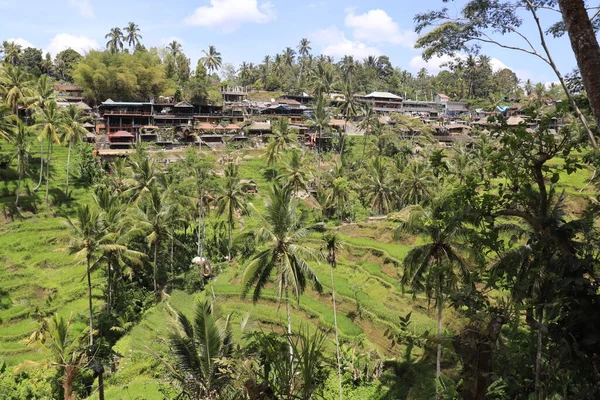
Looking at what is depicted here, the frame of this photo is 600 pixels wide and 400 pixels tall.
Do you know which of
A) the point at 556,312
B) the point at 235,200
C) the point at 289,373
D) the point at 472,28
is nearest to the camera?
the point at 556,312

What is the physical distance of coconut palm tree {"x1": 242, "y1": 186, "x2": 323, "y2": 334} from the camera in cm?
1914

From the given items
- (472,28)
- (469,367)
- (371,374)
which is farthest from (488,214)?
(371,374)

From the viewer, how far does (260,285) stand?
64.9 ft

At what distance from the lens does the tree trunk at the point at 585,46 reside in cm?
→ 621

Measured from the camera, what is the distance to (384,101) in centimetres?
9444

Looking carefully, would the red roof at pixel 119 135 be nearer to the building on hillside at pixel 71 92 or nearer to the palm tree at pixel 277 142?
the palm tree at pixel 277 142

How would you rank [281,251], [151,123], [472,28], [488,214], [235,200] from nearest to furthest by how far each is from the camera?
[488,214] → [472,28] → [281,251] → [235,200] → [151,123]

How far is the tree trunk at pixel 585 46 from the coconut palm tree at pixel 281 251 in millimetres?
13848

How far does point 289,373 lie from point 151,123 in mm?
68235

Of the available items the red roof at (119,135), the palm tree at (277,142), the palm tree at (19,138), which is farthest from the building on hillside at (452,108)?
the palm tree at (19,138)

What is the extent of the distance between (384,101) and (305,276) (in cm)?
8130

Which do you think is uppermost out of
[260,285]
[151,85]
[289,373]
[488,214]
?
[151,85]

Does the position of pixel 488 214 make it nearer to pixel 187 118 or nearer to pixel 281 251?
pixel 281 251

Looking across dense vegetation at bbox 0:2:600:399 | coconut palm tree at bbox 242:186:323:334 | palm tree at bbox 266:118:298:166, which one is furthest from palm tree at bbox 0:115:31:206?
coconut palm tree at bbox 242:186:323:334
